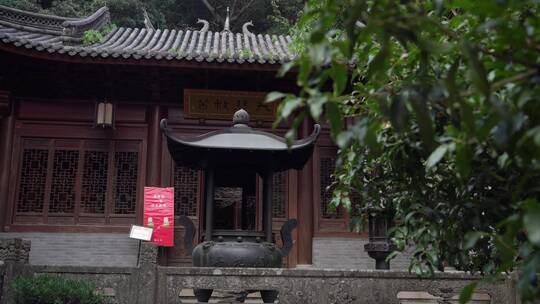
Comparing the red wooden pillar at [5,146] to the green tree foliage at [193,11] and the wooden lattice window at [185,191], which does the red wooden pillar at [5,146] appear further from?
the green tree foliage at [193,11]

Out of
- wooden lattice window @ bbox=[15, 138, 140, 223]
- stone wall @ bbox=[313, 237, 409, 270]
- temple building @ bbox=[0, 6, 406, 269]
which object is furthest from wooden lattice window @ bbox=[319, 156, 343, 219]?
wooden lattice window @ bbox=[15, 138, 140, 223]

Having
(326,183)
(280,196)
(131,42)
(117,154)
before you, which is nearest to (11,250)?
(117,154)

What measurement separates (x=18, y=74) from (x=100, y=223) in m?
2.59

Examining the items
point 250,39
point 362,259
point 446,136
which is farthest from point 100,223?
point 446,136

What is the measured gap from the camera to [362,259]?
836cm

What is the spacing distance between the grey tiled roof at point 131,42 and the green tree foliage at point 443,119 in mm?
4962

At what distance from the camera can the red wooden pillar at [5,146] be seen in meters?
8.07

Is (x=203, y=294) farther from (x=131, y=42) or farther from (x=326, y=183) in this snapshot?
(x=131, y=42)

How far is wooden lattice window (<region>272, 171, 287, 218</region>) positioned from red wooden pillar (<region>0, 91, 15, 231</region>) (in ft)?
13.1

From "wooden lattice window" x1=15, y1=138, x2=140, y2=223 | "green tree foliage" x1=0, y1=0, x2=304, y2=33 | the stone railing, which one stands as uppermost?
"green tree foliage" x1=0, y1=0, x2=304, y2=33

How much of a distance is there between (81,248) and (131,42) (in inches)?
158

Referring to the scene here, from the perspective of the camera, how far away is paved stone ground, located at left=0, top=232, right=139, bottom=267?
800 centimetres

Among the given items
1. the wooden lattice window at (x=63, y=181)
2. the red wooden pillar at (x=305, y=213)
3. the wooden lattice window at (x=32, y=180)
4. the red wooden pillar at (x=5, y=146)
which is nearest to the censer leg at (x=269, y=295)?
the red wooden pillar at (x=305, y=213)

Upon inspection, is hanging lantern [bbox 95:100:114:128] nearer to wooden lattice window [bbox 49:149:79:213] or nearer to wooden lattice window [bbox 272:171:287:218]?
wooden lattice window [bbox 49:149:79:213]
